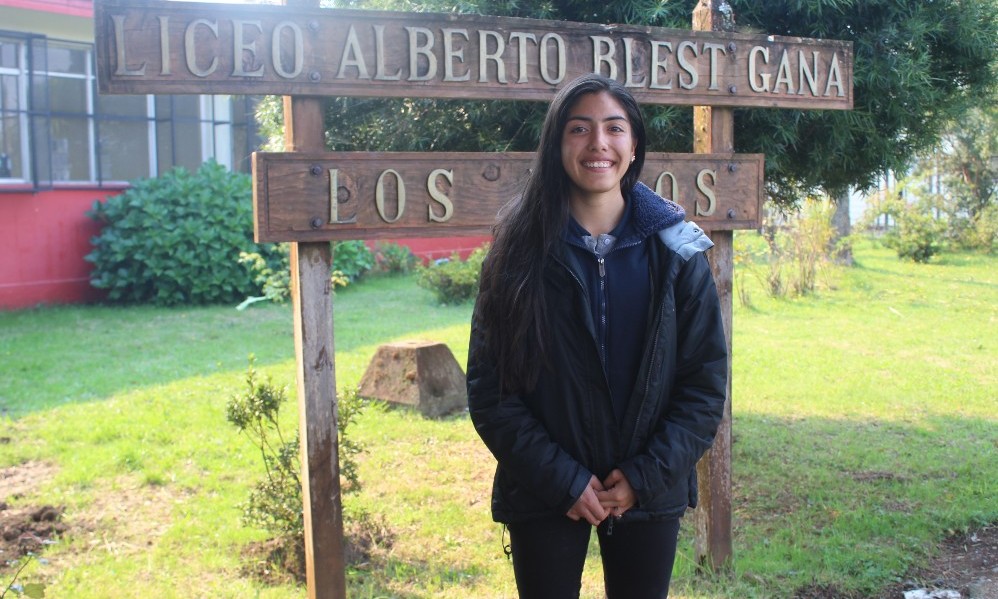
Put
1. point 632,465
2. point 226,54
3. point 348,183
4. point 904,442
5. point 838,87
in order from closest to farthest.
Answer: point 632,465
point 226,54
point 348,183
point 838,87
point 904,442

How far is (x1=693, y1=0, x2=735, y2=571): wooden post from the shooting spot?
4141mm

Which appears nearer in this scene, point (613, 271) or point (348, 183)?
point (613, 271)

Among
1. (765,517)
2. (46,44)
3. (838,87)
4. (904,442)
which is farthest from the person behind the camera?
(46,44)

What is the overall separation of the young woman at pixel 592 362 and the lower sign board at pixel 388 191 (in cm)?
92

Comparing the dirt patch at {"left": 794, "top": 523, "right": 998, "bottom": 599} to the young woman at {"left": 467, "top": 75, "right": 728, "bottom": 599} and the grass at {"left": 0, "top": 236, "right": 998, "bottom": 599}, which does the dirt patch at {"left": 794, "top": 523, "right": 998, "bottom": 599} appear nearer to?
the grass at {"left": 0, "top": 236, "right": 998, "bottom": 599}

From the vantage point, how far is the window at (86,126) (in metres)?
12.7

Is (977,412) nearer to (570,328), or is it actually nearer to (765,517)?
(765,517)

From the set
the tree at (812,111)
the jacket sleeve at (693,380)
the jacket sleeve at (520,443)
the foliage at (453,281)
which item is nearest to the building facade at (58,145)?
the foliage at (453,281)

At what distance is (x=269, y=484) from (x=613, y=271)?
2.50 meters

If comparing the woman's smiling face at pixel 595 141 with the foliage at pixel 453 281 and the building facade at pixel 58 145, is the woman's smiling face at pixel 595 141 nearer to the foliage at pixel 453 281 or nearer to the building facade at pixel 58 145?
the foliage at pixel 453 281

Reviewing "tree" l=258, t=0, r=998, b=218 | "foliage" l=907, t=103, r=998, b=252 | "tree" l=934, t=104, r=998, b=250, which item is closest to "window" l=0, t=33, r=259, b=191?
"tree" l=258, t=0, r=998, b=218

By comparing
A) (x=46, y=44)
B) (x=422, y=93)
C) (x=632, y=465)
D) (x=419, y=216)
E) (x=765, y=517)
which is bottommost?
(x=765, y=517)

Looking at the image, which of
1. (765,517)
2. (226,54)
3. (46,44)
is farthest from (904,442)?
(46,44)

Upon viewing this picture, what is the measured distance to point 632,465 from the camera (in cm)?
248
